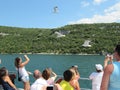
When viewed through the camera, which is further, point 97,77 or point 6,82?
point 97,77

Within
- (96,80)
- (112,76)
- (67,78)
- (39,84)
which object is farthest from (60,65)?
(112,76)

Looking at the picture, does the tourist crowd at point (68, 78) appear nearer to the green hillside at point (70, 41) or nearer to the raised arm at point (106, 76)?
the raised arm at point (106, 76)

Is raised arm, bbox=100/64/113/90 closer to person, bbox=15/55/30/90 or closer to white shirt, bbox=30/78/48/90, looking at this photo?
white shirt, bbox=30/78/48/90

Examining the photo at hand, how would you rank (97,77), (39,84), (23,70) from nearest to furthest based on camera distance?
(39,84) → (97,77) → (23,70)

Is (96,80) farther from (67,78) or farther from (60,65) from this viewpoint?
(60,65)

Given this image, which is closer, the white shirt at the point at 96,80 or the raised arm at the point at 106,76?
the raised arm at the point at 106,76

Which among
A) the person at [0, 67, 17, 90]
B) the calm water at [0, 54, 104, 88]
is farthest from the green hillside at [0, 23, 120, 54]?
the person at [0, 67, 17, 90]

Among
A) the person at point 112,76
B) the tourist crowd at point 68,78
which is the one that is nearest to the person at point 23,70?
the tourist crowd at point 68,78

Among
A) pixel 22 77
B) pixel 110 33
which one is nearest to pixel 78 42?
pixel 110 33

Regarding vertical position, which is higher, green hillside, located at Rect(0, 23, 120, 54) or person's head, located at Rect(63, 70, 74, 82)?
person's head, located at Rect(63, 70, 74, 82)

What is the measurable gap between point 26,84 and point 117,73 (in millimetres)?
4413

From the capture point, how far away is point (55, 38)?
19250 centimetres

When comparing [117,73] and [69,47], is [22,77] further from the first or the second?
[69,47]

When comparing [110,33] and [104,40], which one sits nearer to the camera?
[104,40]
